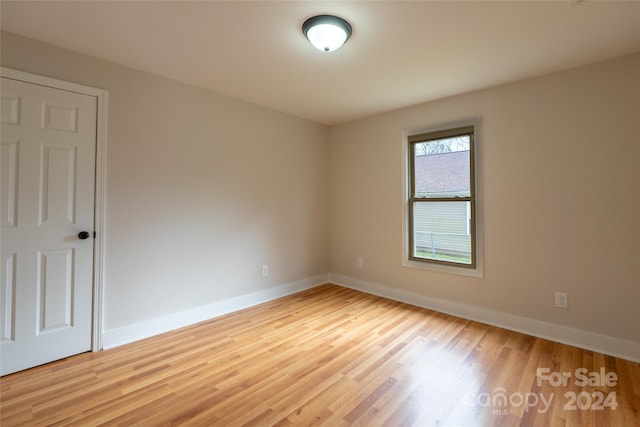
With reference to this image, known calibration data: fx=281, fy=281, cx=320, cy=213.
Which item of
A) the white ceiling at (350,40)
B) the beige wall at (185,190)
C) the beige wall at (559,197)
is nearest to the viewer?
the white ceiling at (350,40)

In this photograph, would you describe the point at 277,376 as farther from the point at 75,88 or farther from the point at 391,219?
the point at 75,88

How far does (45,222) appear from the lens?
2209mm

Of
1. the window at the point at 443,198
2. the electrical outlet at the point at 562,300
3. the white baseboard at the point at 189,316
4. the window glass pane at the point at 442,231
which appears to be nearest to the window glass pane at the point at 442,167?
the window at the point at 443,198

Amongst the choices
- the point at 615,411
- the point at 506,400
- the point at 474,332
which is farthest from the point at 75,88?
the point at 615,411

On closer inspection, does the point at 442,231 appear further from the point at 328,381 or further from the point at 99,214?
the point at 99,214

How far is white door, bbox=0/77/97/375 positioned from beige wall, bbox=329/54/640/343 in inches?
135

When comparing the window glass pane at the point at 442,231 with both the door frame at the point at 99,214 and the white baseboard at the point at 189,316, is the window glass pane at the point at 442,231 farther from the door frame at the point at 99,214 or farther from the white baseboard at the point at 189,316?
the door frame at the point at 99,214

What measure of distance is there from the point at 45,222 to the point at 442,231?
385 centimetres

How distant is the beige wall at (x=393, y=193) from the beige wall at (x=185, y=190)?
1 cm

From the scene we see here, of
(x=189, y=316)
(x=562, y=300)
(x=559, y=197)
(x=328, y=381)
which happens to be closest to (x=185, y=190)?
(x=189, y=316)

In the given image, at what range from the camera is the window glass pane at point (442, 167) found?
3.23 metres

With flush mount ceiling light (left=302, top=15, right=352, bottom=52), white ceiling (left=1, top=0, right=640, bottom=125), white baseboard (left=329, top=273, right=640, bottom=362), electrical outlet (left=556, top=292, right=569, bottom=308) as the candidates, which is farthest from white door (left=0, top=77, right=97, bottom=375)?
electrical outlet (left=556, top=292, right=569, bottom=308)

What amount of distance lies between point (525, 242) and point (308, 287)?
9.09 feet

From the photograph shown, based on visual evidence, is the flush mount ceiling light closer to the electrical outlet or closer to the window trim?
the window trim
